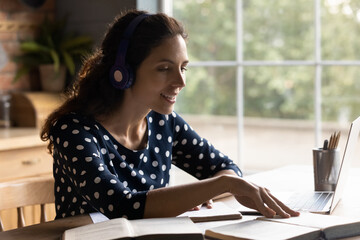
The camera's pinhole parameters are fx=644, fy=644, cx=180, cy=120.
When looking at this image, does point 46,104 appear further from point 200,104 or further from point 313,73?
point 313,73

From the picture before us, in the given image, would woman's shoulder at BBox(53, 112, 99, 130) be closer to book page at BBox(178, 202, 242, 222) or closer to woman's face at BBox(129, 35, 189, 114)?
woman's face at BBox(129, 35, 189, 114)

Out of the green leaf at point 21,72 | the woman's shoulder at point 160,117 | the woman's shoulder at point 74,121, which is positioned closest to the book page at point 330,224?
the woman's shoulder at point 74,121

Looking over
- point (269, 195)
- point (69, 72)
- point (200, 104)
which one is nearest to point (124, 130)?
point (269, 195)

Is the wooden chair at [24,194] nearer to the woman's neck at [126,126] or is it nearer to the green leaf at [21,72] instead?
the woman's neck at [126,126]

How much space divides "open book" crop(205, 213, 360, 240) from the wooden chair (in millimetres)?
700

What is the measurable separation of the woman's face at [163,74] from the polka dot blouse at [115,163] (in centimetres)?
18

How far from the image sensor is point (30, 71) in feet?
12.6

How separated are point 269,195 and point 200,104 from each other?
2043 millimetres

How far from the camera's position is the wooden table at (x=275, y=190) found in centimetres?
152

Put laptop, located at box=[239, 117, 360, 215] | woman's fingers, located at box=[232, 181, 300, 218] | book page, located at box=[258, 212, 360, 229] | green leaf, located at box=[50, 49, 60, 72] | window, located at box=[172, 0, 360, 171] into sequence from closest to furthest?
book page, located at box=[258, 212, 360, 229], woman's fingers, located at box=[232, 181, 300, 218], laptop, located at box=[239, 117, 360, 215], window, located at box=[172, 0, 360, 171], green leaf, located at box=[50, 49, 60, 72]

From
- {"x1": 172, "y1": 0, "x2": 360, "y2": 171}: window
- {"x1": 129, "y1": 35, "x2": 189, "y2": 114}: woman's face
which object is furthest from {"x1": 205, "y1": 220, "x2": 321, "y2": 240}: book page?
{"x1": 172, "y1": 0, "x2": 360, "y2": 171}: window

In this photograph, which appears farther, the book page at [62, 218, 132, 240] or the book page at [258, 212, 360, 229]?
the book page at [258, 212, 360, 229]

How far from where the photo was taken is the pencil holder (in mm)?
1945

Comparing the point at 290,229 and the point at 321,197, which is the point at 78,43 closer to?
the point at 321,197
